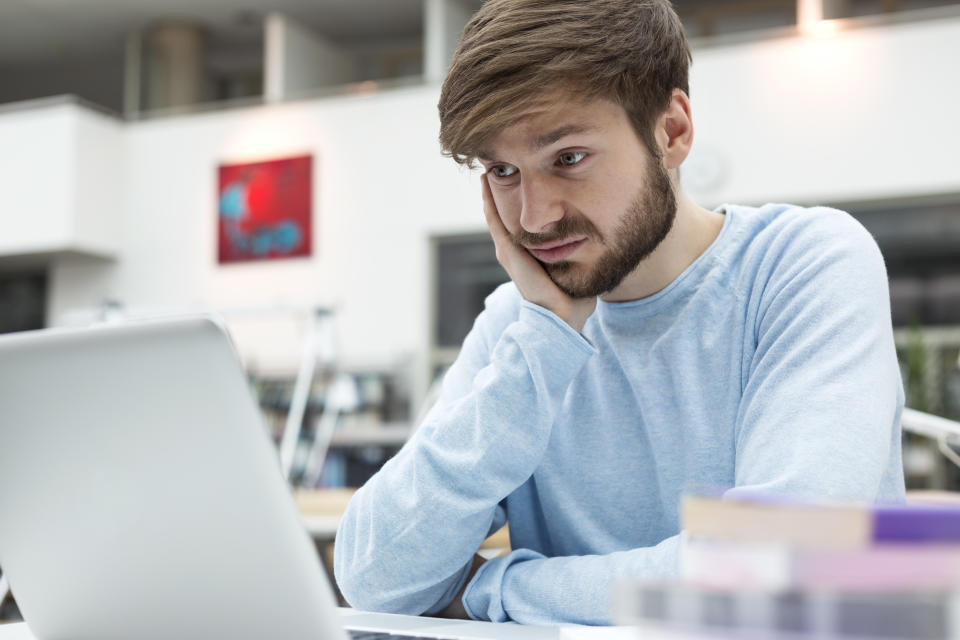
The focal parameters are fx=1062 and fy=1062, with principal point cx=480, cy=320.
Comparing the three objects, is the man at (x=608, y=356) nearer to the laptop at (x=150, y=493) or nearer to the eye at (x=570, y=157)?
the eye at (x=570, y=157)

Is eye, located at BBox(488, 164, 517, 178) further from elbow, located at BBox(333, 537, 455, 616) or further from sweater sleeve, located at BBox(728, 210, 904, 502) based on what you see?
elbow, located at BBox(333, 537, 455, 616)

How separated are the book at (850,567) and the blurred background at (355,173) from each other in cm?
545

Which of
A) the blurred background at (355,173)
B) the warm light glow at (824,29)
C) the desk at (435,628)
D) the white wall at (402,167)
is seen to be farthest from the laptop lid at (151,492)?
the warm light glow at (824,29)

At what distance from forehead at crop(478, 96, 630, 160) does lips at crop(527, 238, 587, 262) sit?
4.4 inches

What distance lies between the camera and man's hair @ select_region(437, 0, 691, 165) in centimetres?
104

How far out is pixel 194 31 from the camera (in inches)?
343

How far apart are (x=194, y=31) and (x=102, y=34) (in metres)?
0.98

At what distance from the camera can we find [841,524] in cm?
39

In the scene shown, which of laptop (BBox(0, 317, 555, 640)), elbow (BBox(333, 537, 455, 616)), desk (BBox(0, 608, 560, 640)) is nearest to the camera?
laptop (BBox(0, 317, 555, 640))

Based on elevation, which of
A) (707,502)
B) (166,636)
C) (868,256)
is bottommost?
(166,636)

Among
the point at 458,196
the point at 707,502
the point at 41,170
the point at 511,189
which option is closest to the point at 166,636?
the point at 707,502

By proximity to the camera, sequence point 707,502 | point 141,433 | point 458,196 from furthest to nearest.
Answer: point 458,196 → point 141,433 → point 707,502

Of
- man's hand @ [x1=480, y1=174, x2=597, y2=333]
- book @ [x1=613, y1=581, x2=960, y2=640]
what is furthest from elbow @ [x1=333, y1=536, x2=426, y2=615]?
book @ [x1=613, y1=581, x2=960, y2=640]

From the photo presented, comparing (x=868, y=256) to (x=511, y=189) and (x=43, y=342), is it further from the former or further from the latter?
(x=43, y=342)
